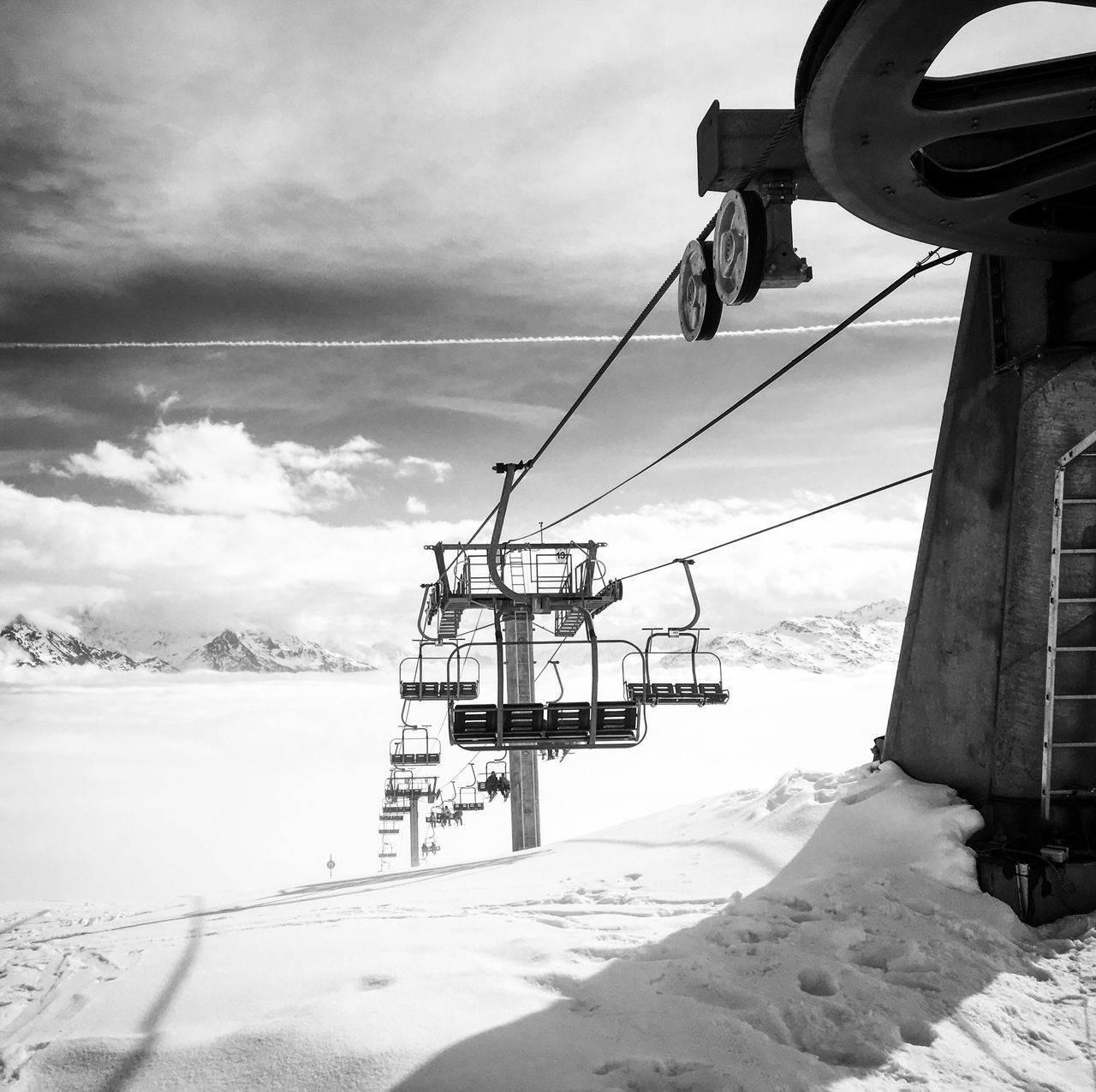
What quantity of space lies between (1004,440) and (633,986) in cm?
441

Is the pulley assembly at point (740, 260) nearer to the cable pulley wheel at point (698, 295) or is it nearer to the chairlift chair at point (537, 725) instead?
the cable pulley wheel at point (698, 295)

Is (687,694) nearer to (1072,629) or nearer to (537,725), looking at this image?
(537,725)

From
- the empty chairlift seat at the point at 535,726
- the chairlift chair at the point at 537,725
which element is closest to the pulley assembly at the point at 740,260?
the chairlift chair at the point at 537,725

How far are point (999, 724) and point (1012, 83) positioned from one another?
3.91 m

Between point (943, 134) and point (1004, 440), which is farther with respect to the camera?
point (1004, 440)

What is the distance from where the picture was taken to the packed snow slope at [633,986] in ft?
11.8

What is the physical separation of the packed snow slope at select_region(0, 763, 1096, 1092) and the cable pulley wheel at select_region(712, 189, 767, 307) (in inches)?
137

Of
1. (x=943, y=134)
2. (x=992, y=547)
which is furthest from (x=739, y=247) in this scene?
(x=992, y=547)

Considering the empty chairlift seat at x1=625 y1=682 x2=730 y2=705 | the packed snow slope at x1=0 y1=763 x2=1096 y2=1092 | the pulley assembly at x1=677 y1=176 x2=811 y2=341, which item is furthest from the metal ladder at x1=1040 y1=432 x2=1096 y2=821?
the empty chairlift seat at x1=625 y1=682 x2=730 y2=705

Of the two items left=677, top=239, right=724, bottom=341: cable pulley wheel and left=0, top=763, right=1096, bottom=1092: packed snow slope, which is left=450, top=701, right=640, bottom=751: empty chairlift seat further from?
left=677, top=239, right=724, bottom=341: cable pulley wheel

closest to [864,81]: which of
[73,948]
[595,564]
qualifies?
[73,948]

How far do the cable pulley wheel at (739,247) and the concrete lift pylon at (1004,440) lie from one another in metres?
0.41

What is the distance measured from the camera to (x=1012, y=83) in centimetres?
428

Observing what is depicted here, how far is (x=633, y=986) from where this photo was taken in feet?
14.0
